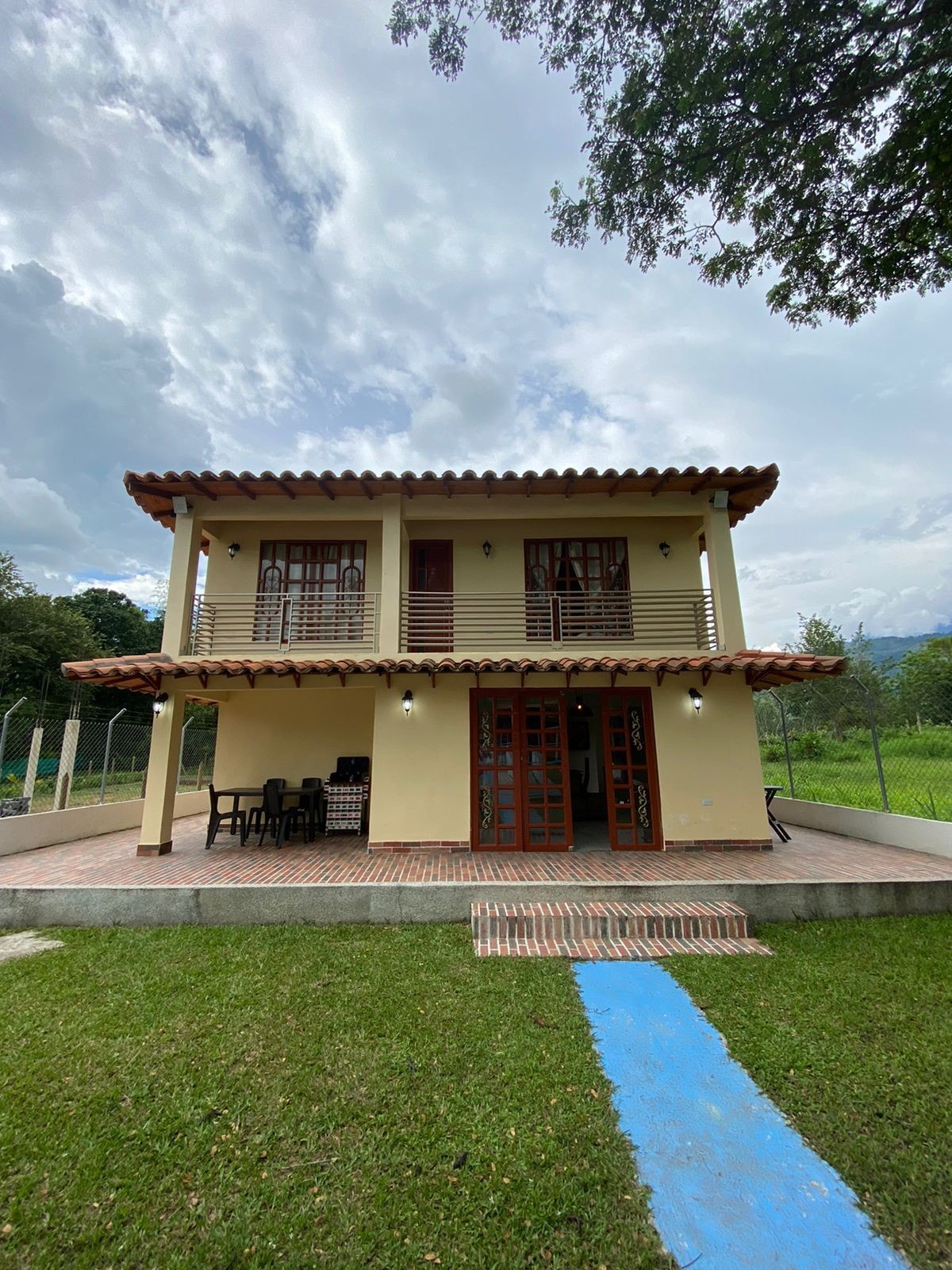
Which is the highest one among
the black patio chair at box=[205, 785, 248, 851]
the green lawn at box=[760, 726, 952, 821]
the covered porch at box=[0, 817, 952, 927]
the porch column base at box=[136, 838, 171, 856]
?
the green lawn at box=[760, 726, 952, 821]

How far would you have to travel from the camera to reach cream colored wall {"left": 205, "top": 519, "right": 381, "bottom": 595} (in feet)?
37.0

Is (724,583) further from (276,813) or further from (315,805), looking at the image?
(276,813)

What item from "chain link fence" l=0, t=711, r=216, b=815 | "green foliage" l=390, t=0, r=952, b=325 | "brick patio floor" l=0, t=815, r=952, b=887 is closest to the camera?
"green foliage" l=390, t=0, r=952, b=325

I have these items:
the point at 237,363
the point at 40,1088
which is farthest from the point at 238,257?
the point at 40,1088

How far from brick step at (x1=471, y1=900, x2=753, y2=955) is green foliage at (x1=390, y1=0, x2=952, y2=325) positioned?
28.1ft

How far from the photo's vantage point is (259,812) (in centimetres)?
982

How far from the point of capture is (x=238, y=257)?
13758mm

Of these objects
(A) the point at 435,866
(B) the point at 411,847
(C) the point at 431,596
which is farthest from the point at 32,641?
(A) the point at 435,866

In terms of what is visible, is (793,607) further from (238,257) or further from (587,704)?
(238,257)

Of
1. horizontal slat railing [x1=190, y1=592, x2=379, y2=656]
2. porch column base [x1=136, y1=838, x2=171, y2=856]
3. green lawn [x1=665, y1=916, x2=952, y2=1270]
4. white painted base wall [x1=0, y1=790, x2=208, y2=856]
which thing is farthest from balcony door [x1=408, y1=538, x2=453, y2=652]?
white painted base wall [x1=0, y1=790, x2=208, y2=856]

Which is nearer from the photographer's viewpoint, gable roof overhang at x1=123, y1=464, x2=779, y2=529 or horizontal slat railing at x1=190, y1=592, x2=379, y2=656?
gable roof overhang at x1=123, y1=464, x2=779, y2=529

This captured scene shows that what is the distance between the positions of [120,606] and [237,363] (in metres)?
29.8

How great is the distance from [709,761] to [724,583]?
3.30 meters

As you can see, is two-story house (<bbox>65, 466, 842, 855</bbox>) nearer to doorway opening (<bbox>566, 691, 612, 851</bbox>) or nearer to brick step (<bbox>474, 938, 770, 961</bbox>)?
doorway opening (<bbox>566, 691, 612, 851</bbox>)
